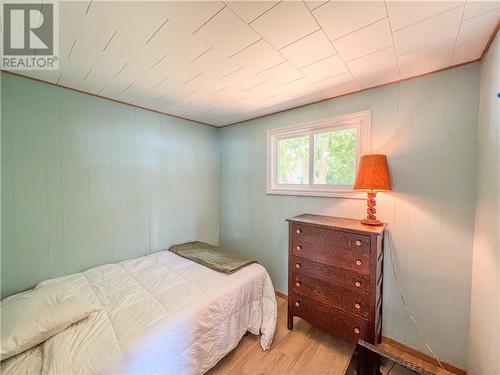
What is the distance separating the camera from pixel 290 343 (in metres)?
1.78

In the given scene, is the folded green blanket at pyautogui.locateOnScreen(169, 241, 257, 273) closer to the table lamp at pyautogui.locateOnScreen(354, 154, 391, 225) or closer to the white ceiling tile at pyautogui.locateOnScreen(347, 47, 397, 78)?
the table lamp at pyautogui.locateOnScreen(354, 154, 391, 225)

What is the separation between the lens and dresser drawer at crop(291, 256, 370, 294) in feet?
5.10

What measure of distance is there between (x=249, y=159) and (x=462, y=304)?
95.0 inches

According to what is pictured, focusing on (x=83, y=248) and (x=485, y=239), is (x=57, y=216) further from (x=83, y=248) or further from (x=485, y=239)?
(x=485, y=239)

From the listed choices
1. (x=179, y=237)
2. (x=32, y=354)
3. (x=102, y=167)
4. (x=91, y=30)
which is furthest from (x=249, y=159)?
(x=32, y=354)

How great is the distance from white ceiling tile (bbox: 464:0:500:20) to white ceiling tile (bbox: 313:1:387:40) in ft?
1.22

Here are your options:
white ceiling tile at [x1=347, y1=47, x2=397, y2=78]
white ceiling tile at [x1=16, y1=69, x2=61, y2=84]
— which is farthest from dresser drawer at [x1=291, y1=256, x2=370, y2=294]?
white ceiling tile at [x1=16, y1=69, x2=61, y2=84]

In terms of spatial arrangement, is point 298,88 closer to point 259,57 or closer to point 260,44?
point 259,57

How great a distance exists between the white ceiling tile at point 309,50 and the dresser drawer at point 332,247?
4.29ft

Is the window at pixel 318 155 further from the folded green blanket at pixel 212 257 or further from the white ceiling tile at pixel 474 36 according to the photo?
the folded green blanket at pixel 212 257

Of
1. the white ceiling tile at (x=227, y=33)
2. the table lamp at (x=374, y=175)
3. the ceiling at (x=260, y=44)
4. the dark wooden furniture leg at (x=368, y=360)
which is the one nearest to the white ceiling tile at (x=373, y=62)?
the ceiling at (x=260, y=44)

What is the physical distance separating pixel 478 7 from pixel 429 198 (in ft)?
3.89

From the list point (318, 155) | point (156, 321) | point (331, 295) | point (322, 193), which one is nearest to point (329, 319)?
point (331, 295)

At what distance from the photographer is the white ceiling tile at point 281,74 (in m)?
1.54
